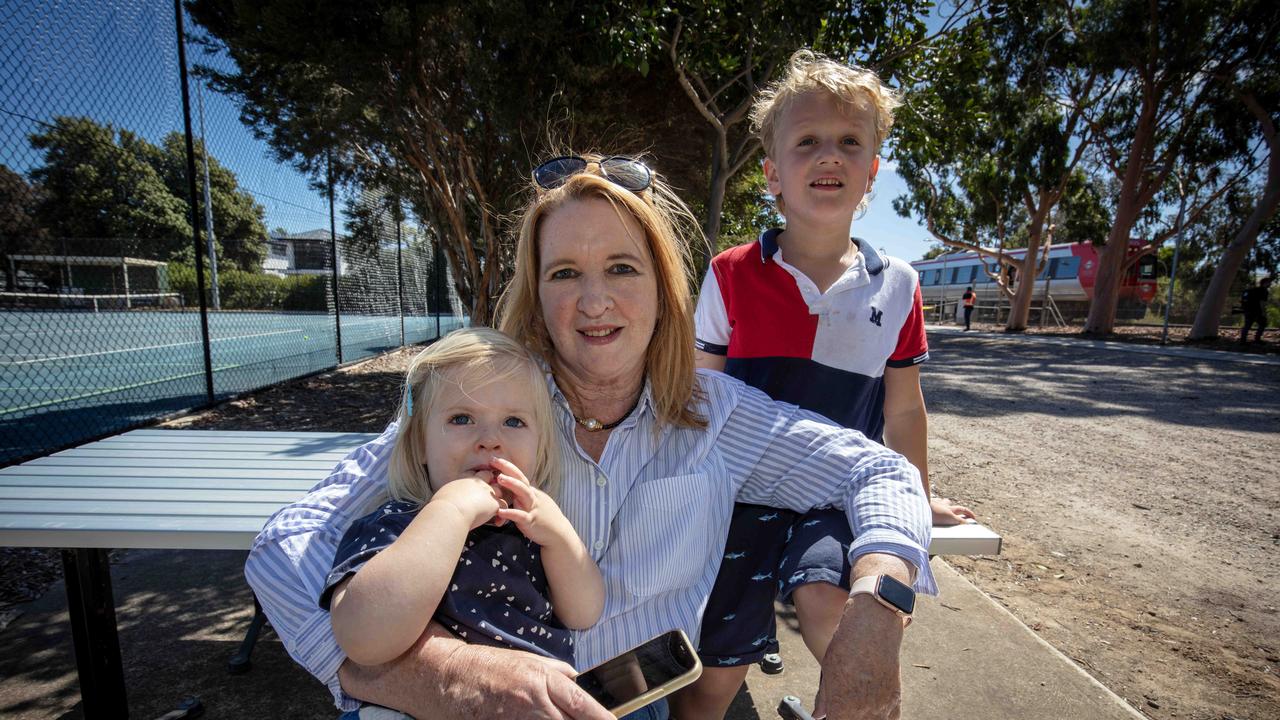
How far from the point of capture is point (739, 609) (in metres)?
1.61

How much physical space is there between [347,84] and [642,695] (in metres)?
7.50

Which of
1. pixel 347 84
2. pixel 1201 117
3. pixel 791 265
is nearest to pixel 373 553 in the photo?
pixel 791 265

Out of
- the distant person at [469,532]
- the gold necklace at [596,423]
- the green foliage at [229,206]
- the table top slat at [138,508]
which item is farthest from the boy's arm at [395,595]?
the green foliage at [229,206]

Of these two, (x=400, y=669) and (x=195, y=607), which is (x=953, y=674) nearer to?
(x=400, y=669)

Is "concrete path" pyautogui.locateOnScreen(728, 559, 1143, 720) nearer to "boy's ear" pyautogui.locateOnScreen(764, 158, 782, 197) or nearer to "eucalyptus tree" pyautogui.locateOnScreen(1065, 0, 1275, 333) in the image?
"boy's ear" pyautogui.locateOnScreen(764, 158, 782, 197)

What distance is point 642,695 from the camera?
48.1 inches

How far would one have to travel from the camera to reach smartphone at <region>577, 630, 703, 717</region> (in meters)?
1.24

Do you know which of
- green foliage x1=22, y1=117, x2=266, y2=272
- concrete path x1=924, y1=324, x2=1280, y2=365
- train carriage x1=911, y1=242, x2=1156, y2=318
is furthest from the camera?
train carriage x1=911, y1=242, x2=1156, y2=318

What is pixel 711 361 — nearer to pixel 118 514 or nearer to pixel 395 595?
pixel 395 595

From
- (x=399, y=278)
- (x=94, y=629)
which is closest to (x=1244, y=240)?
(x=399, y=278)

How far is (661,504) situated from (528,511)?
0.39 metres

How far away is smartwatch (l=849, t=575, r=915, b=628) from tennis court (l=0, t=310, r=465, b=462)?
6.27 meters

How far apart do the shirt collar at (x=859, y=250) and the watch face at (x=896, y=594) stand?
121 cm

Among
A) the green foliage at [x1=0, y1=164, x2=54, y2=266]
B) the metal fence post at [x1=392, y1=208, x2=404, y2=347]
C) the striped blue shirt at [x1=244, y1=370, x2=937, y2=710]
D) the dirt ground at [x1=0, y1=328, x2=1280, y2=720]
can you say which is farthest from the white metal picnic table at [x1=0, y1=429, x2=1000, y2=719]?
the metal fence post at [x1=392, y1=208, x2=404, y2=347]
